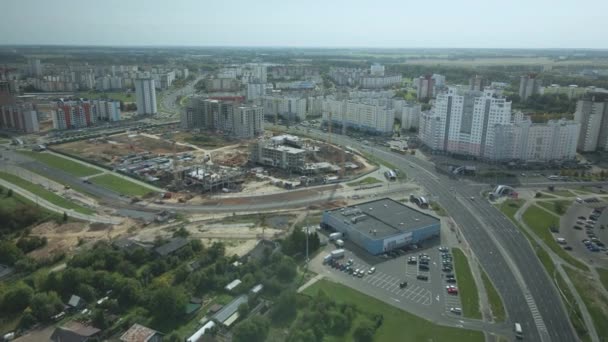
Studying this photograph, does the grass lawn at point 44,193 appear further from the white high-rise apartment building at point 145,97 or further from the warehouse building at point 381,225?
the white high-rise apartment building at point 145,97

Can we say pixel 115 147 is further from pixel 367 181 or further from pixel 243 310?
pixel 243 310

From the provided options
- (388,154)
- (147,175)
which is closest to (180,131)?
(147,175)

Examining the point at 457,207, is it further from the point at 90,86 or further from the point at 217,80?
the point at 90,86

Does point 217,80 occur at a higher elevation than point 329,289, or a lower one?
higher

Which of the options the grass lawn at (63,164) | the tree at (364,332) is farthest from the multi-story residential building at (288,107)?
the tree at (364,332)

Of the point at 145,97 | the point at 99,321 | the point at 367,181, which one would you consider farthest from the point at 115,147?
the point at 99,321

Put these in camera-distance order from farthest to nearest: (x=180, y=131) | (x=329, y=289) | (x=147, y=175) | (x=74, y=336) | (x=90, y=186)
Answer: (x=180, y=131) < (x=147, y=175) < (x=90, y=186) < (x=329, y=289) < (x=74, y=336)

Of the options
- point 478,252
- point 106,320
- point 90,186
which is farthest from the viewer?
point 90,186
